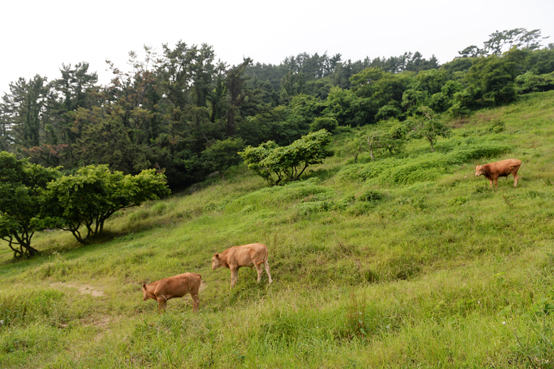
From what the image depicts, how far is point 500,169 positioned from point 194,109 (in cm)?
3067

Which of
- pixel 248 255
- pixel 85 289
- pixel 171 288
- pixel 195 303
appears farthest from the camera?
pixel 85 289

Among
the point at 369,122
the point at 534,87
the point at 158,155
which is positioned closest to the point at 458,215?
the point at 158,155

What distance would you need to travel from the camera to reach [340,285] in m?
6.60

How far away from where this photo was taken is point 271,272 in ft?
26.1

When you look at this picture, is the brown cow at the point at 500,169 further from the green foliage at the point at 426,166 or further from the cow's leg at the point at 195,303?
the cow's leg at the point at 195,303

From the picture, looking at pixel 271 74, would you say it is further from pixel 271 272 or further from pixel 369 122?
pixel 271 272

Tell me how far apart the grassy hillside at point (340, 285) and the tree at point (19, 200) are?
2041mm

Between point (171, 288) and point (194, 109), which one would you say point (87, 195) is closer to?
point (171, 288)

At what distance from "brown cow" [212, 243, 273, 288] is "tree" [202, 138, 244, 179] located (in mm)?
21666

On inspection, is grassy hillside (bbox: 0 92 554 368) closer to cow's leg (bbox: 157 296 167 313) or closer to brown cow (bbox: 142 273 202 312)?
cow's leg (bbox: 157 296 167 313)

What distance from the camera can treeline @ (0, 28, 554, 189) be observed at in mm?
30000

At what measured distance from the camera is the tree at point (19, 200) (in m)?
14.2

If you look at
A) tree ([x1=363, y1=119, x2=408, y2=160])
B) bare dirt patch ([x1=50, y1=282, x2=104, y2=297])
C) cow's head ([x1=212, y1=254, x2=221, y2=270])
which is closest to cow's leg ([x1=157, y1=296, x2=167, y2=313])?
cow's head ([x1=212, y1=254, x2=221, y2=270])

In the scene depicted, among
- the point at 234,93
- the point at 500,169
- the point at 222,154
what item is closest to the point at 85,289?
the point at 500,169
